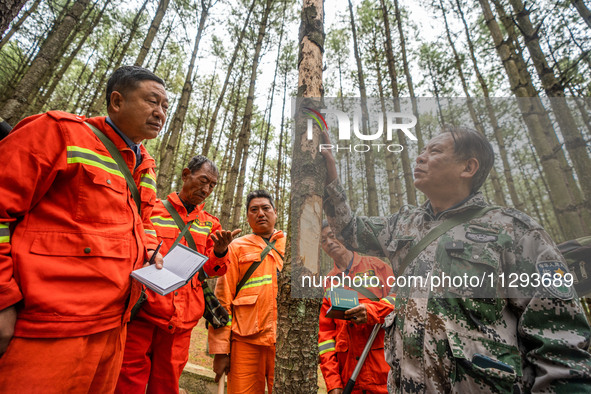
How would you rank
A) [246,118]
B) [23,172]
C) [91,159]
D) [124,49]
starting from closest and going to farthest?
[23,172]
[91,159]
[246,118]
[124,49]

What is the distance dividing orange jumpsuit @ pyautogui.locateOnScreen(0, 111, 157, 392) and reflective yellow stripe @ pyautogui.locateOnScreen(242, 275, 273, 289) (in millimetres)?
1403

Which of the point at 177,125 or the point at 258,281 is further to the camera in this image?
the point at 177,125

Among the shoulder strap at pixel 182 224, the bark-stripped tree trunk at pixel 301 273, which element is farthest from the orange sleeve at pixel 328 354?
the shoulder strap at pixel 182 224

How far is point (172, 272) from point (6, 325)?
68cm

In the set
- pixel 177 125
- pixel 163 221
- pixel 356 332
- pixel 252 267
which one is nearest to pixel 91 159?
→ pixel 163 221

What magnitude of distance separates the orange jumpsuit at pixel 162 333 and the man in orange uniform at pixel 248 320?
33 centimetres

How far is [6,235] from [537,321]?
2314 millimetres

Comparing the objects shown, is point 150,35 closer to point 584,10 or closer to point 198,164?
point 198,164

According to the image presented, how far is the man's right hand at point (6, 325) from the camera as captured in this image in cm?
96

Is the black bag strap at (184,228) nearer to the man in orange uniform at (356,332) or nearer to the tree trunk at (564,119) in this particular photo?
the man in orange uniform at (356,332)

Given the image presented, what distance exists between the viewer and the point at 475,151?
1430mm

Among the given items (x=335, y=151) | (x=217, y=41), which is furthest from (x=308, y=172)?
(x=217, y=41)

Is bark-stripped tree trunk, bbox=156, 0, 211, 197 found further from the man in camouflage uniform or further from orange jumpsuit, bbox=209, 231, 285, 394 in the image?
the man in camouflage uniform

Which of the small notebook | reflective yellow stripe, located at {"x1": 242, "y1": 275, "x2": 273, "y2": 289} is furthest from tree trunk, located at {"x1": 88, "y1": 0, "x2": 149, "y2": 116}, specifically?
the small notebook
